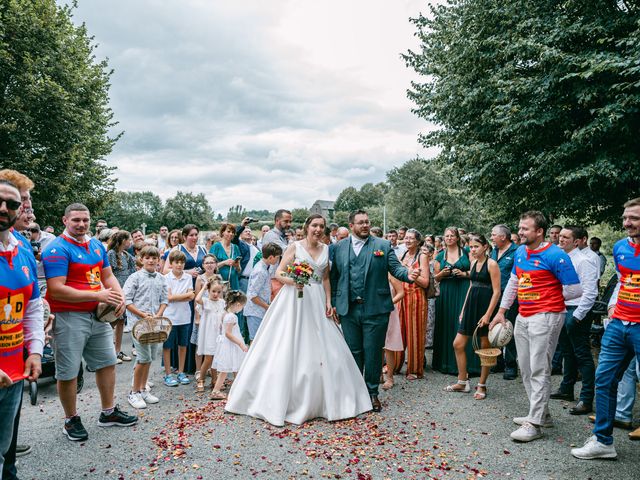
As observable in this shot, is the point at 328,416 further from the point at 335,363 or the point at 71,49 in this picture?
the point at 71,49

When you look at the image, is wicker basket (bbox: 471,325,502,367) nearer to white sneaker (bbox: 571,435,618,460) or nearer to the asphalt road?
the asphalt road

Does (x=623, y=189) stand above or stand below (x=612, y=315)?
above

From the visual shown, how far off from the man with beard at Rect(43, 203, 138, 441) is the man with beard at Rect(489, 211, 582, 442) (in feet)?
15.1

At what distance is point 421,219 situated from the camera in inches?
2094

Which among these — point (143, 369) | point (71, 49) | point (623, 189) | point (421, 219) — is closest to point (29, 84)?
point (71, 49)

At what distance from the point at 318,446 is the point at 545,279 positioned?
3.14 metres

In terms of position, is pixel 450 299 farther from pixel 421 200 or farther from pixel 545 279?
pixel 421 200

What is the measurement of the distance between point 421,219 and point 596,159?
43.9 m

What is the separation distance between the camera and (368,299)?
6.04 metres

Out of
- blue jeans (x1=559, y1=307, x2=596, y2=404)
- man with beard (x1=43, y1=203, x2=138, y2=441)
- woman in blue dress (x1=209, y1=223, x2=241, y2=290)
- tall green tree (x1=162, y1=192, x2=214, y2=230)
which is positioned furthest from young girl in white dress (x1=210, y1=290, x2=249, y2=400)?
tall green tree (x1=162, y1=192, x2=214, y2=230)

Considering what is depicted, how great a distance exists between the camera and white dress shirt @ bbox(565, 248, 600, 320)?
583 cm

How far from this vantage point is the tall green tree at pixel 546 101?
9.21 metres

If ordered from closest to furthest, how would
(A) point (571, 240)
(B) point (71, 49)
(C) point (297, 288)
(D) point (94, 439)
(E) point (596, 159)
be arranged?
(D) point (94, 439)
(C) point (297, 288)
(A) point (571, 240)
(E) point (596, 159)
(B) point (71, 49)

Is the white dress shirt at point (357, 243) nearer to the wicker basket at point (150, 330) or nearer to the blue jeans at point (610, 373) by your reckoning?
the wicker basket at point (150, 330)
